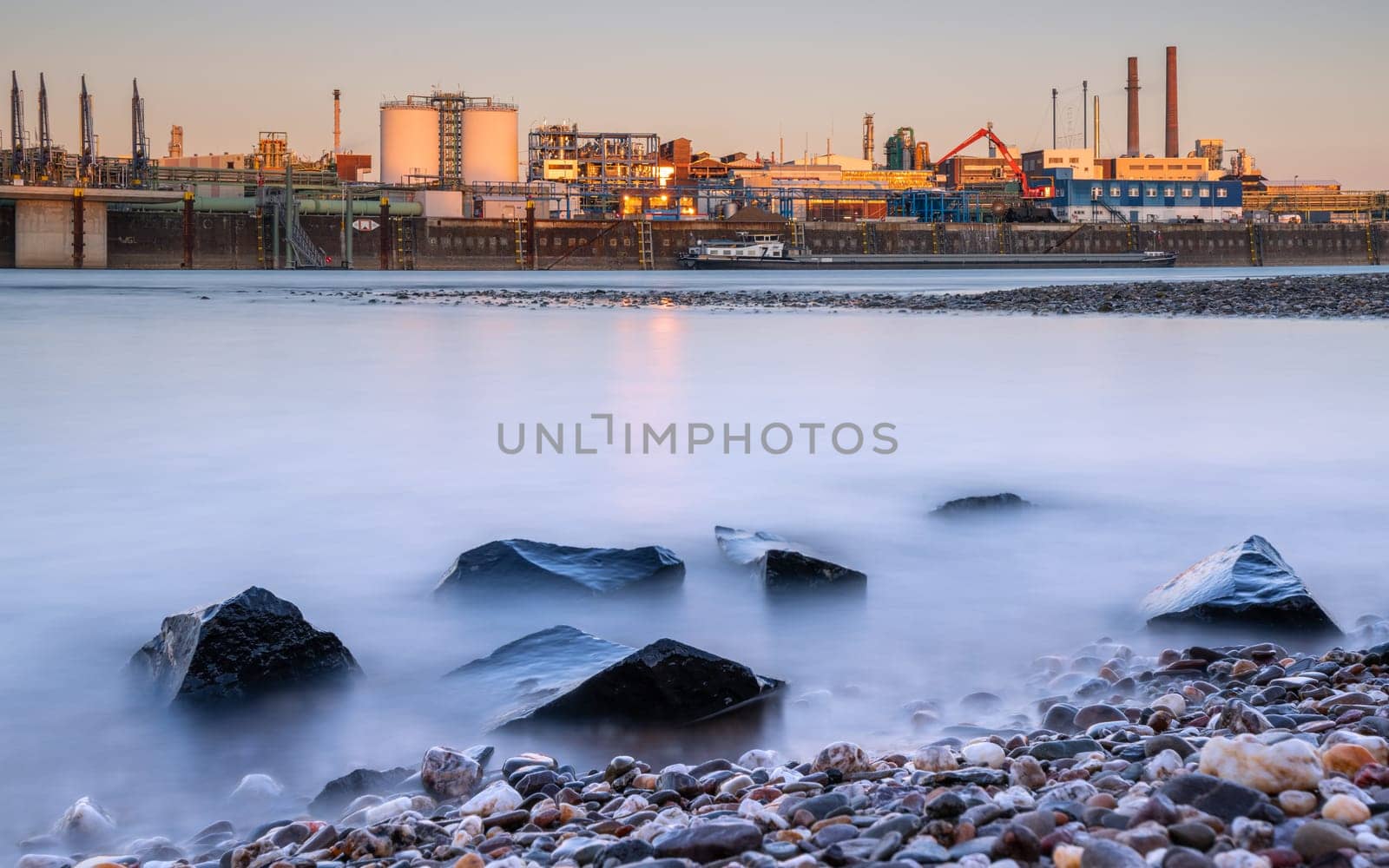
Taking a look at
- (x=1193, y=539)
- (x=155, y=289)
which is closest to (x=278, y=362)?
(x=1193, y=539)

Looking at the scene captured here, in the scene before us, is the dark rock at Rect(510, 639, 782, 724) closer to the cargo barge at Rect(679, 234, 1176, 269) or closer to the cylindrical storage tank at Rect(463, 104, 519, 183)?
the cargo barge at Rect(679, 234, 1176, 269)

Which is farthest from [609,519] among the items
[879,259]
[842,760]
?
[879,259]

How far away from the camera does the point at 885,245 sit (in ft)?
210

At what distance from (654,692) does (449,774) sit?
19.9 inches

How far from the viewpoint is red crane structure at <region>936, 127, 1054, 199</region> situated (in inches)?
3174

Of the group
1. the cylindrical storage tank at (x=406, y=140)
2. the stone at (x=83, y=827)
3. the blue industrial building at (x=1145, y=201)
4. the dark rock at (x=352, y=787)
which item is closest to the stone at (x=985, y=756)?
the dark rock at (x=352, y=787)

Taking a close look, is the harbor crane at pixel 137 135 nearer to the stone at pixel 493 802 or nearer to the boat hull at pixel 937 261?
the boat hull at pixel 937 261

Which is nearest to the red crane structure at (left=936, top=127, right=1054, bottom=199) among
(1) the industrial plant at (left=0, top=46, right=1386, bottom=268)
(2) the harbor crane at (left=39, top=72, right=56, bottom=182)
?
(1) the industrial plant at (left=0, top=46, right=1386, bottom=268)

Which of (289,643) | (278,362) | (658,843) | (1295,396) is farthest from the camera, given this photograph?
(278,362)

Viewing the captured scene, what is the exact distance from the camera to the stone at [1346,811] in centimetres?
153

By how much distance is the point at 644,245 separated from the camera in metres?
61.5

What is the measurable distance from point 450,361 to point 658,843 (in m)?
10.1

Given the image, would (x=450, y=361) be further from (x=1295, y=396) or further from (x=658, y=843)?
(x=658, y=843)

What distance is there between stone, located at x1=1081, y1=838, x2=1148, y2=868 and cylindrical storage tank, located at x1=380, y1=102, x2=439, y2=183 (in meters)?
70.2
